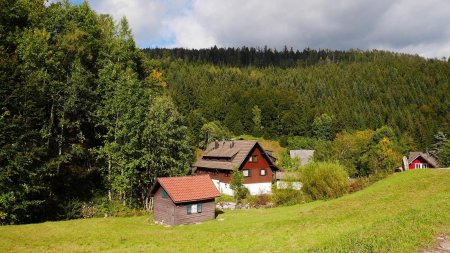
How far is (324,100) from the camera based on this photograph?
16200 centimetres

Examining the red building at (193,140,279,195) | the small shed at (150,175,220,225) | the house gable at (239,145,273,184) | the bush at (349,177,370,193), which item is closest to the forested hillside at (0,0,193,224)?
the small shed at (150,175,220,225)

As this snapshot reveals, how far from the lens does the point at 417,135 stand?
392 feet

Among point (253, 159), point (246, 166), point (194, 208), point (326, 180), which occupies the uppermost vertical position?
point (253, 159)

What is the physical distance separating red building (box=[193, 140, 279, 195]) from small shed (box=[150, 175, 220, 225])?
2366cm

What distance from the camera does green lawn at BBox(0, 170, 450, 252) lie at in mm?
12648

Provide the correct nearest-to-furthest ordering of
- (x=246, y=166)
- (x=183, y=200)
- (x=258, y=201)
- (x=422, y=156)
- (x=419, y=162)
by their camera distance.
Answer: (x=183, y=200), (x=258, y=201), (x=246, y=166), (x=422, y=156), (x=419, y=162)

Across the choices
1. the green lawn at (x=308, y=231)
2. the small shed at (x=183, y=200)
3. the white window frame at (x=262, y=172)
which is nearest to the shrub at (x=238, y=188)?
the white window frame at (x=262, y=172)

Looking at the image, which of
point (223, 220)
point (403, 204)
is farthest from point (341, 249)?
point (223, 220)

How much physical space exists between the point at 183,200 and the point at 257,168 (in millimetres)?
32263

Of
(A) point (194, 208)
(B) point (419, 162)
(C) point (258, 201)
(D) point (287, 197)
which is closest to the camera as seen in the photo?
(A) point (194, 208)

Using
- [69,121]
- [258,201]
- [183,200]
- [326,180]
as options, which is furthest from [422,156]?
[69,121]

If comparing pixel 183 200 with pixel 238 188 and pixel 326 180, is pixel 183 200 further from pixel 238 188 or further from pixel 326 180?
pixel 238 188

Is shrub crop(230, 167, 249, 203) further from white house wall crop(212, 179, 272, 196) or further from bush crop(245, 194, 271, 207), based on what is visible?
white house wall crop(212, 179, 272, 196)

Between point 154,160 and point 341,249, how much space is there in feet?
115
